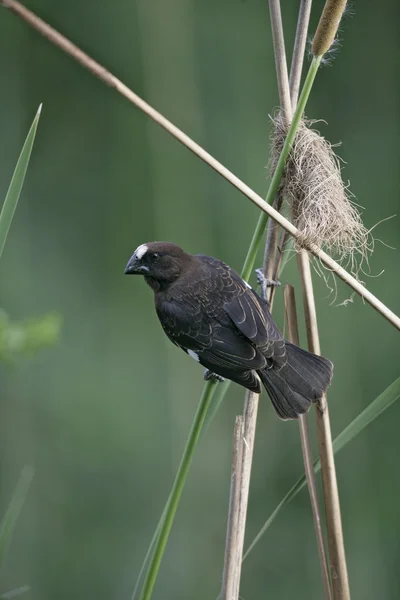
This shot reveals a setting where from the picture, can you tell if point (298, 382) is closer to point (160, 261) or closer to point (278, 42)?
point (160, 261)

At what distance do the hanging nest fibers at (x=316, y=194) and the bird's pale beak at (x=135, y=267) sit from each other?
0.52 metres

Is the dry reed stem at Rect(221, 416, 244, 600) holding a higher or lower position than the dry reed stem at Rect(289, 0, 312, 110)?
lower

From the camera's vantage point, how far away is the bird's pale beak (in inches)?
86.7

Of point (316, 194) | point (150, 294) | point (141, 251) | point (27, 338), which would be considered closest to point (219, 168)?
point (316, 194)

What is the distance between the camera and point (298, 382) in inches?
76.1

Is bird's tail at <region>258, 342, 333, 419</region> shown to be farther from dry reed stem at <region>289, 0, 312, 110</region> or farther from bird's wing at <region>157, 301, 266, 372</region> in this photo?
dry reed stem at <region>289, 0, 312, 110</region>

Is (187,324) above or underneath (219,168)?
underneath

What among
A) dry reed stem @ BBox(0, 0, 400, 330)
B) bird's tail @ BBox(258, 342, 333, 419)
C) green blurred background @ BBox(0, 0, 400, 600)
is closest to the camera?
dry reed stem @ BBox(0, 0, 400, 330)

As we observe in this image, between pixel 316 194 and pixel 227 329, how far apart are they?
1.69 feet

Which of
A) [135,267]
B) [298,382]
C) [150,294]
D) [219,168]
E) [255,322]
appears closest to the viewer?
[219,168]

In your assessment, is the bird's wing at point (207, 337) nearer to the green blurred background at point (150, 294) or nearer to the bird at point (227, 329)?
the bird at point (227, 329)

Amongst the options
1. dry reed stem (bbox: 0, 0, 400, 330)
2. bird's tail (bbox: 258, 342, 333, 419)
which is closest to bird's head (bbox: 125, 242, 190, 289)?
bird's tail (bbox: 258, 342, 333, 419)

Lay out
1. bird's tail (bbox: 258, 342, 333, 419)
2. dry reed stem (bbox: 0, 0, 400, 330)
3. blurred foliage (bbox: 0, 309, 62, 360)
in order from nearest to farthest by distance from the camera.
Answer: blurred foliage (bbox: 0, 309, 62, 360)
dry reed stem (bbox: 0, 0, 400, 330)
bird's tail (bbox: 258, 342, 333, 419)

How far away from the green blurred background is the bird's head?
0.68 meters
